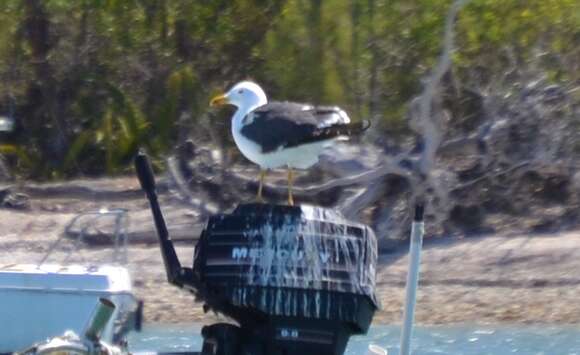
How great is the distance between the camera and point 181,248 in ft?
49.4

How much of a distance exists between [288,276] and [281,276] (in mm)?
32

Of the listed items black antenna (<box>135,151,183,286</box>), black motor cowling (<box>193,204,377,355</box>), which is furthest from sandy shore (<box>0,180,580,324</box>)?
black motor cowling (<box>193,204,377,355</box>)

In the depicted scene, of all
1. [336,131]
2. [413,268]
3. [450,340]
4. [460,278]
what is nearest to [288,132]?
[336,131]

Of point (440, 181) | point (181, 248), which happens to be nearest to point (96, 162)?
point (181, 248)

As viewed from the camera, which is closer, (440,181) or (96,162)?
(440,181)

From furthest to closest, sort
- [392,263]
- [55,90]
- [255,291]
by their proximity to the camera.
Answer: [55,90] < [392,263] < [255,291]

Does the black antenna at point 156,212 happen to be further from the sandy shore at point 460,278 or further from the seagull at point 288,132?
the sandy shore at point 460,278

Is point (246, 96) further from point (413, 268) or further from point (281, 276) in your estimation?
point (413, 268)

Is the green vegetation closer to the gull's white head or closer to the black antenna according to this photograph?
the gull's white head

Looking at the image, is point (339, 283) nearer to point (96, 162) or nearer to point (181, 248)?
point (181, 248)

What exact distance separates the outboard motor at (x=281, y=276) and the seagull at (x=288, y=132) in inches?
32.6

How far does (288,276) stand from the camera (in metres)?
6.62

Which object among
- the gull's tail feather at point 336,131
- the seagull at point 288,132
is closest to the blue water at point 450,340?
the seagull at point 288,132

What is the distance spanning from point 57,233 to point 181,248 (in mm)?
1545
